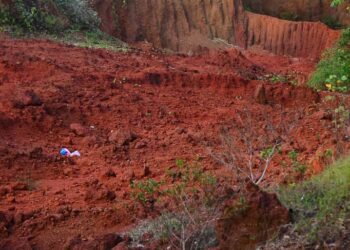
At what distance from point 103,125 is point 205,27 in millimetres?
11849

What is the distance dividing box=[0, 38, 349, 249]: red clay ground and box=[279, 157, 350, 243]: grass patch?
1371mm

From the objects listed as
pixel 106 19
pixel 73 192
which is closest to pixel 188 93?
pixel 73 192

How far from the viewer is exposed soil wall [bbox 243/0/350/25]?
2441 cm

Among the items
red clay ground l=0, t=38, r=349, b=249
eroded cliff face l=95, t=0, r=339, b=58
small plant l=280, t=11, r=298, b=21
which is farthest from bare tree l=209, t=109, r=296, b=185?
small plant l=280, t=11, r=298, b=21

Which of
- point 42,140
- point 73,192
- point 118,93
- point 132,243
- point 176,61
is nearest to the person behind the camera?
point 132,243

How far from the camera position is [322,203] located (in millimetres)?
5078

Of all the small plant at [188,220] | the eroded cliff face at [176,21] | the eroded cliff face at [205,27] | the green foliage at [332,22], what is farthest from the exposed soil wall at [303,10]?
the small plant at [188,220]

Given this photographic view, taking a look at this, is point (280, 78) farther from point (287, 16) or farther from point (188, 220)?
point (287, 16)

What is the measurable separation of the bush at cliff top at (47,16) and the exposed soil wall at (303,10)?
8.51 meters

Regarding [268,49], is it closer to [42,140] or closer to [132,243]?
[42,140]

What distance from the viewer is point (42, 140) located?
31.2 feet

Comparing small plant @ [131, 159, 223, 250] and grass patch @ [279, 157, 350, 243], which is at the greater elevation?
grass patch @ [279, 157, 350, 243]

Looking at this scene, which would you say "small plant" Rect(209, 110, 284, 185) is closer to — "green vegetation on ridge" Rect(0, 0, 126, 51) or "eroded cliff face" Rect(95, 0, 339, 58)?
"green vegetation on ridge" Rect(0, 0, 126, 51)

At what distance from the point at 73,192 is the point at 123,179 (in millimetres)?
673
